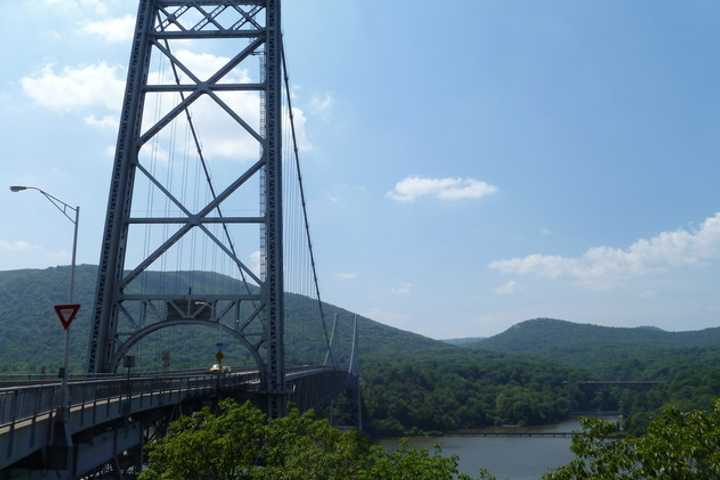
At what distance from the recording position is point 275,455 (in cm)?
1944

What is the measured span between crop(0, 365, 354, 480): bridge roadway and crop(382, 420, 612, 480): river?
149 ft

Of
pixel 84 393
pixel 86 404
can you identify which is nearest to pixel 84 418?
pixel 86 404

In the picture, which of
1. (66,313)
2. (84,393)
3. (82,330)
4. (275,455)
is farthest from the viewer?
(82,330)

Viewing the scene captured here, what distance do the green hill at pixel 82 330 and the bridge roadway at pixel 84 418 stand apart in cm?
5394

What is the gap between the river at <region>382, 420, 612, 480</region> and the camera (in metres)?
70.6

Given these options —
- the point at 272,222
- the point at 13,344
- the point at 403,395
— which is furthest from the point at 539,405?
the point at 272,222

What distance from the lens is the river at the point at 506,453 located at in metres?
70.6

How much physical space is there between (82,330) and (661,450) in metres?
106

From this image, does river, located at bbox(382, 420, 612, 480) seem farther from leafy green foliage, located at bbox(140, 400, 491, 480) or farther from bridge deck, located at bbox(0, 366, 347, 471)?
leafy green foliage, located at bbox(140, 400, 491, 480)

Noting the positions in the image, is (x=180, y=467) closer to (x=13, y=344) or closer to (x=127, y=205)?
(x=127, y=205)

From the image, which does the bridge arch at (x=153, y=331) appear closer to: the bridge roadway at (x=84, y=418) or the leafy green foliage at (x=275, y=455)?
the bridge roadway at (x=84, y=418)

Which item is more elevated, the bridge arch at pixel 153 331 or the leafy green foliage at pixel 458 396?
the bridge arch at pixel 153 331

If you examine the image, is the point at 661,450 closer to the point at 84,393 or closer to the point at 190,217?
the point at 84,393

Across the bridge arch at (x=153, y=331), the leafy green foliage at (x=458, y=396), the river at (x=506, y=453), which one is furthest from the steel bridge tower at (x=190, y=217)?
the leafy green foliage at (x=458, y=396)
